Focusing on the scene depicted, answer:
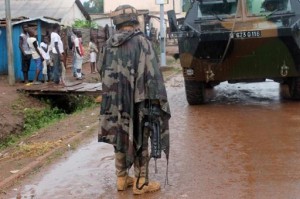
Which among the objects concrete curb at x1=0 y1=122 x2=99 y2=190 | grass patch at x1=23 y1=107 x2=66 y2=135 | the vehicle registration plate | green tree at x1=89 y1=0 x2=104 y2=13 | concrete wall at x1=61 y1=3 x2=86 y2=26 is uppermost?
green tree at x1=89 y1=0 x2=104 y2=13

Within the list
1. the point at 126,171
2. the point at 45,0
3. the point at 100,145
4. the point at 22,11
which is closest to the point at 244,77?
the point at 100,145

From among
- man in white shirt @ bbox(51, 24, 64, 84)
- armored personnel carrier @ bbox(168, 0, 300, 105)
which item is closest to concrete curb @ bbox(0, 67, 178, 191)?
armored personnel carrier @ bbox(168, 0, 300, 105)

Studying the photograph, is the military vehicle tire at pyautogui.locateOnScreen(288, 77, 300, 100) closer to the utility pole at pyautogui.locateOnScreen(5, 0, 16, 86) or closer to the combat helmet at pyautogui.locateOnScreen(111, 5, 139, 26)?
the combat helmet at pyautogui.locateOnScreen(111, 5, 139, 26)

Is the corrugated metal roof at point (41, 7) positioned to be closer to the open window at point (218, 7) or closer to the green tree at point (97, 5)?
the open window at point (218, 7)

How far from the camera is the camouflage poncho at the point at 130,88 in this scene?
15.2 feet

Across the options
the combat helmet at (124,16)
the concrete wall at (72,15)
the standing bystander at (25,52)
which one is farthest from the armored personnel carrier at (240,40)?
the concrete wall at (72,15)

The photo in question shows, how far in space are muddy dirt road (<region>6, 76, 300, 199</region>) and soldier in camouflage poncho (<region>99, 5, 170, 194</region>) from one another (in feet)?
1.88

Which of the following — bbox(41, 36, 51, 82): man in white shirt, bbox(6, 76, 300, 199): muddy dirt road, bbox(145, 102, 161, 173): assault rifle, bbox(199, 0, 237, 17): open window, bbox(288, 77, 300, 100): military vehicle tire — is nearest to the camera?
bbox(145, 102, 161, 173): assault rifle

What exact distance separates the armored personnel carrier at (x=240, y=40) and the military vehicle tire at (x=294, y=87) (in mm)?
26

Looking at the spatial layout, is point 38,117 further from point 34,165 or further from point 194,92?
point 34,165

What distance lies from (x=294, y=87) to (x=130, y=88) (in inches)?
238

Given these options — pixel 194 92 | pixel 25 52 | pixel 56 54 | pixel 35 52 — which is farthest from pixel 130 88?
pixel 25 52

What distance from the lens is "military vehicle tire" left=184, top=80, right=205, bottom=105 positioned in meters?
10.0

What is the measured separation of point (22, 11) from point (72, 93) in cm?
1507
